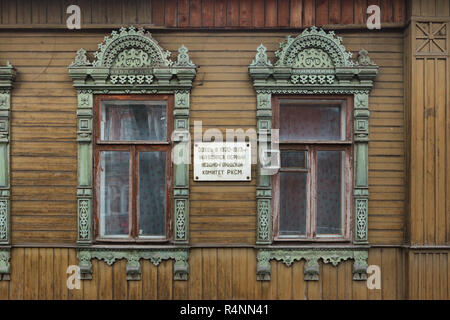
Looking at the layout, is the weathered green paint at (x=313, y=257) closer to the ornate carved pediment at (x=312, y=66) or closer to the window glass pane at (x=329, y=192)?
the window glass pane at (x=329, y=192)

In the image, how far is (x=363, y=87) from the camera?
205 inches

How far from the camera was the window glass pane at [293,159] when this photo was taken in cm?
529

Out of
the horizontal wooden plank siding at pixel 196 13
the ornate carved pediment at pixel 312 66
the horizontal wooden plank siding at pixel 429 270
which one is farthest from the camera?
the horizontal wooden plank siding at pixel 196 13

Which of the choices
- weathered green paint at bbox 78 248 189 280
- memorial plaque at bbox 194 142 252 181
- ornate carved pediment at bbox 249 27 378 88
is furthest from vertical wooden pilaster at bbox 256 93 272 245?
weathered green paint at bbox 78 248 189 280

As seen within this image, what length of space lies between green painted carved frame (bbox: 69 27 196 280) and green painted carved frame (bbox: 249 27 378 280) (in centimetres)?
85

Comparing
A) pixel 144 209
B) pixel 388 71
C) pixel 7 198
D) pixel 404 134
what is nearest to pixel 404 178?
pixel 404 134

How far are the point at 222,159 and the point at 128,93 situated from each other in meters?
1.34

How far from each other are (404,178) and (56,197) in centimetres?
405

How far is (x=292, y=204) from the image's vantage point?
5.33m

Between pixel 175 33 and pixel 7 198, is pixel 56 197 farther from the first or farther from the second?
pixel 175 33

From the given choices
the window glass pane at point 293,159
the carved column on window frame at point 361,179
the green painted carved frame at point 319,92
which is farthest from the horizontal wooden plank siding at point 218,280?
the window glass pane at point 293,159

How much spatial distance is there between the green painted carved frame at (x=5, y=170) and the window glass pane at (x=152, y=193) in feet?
5.04

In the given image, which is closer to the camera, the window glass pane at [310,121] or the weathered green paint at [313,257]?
the weathered green paint at [313,257]

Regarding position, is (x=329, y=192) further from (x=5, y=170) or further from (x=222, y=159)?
(x=5, y=170)
